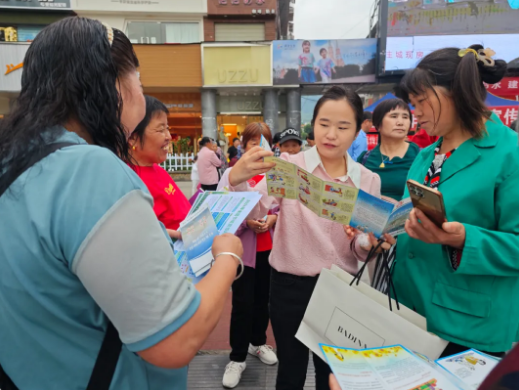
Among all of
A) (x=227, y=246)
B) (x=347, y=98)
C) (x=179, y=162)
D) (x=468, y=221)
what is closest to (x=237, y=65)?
(x=179, y=162)

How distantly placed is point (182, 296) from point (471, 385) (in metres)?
0.80

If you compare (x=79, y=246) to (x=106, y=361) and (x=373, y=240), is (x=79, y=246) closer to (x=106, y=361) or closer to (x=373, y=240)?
(x=106, y=361)

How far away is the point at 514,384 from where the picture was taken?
38 cm

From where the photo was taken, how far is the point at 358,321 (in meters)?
1.11

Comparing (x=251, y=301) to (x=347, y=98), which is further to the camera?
(x=251, y=301)

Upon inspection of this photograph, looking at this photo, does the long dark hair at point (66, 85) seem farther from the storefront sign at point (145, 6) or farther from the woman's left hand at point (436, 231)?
the storefront sign at point (145, 6)

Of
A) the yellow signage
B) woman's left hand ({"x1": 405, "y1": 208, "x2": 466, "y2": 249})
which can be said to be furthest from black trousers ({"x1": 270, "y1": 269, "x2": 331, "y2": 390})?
the yellow signage

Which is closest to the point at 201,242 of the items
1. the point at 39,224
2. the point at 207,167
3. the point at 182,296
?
the point at 182,296

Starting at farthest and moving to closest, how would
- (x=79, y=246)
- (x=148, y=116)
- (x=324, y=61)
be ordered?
1. (x=324, y=61)
2. (x=148, y=116)
3. (x=79, y=246)

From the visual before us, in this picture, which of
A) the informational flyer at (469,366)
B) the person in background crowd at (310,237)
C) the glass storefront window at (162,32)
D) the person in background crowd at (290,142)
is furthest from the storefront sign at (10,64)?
the informational flyer at (469,366)

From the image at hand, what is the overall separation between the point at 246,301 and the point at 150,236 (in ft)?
5.82

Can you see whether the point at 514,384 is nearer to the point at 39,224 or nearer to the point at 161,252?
the point at 161,252

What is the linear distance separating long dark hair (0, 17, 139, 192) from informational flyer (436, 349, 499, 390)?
1.15m

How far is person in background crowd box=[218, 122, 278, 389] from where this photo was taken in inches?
88.1
